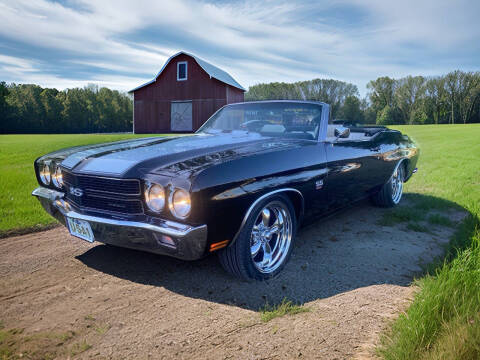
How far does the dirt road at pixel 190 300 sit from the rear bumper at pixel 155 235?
15.1 inches

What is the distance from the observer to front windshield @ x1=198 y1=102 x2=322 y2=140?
3.60 m

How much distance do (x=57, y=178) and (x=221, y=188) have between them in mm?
1629

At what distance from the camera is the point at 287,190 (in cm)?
275

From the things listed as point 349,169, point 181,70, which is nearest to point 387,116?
point 181,70

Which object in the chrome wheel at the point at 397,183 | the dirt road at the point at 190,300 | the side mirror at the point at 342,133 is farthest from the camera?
the chrome wheel at the point at 397,183

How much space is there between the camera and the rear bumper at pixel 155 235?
2188mm

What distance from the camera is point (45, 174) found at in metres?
3.24

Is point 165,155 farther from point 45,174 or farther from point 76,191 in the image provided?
point 45,174

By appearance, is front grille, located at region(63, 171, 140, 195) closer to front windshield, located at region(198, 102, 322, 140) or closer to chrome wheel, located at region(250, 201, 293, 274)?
chrome wheel, located at region(250, 201, 293, 274)

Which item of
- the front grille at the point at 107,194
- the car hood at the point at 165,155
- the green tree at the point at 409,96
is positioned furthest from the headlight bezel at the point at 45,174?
the green tree at the point at 409,96

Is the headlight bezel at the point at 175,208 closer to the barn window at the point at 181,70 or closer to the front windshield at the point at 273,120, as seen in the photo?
the front windshield at the point at 273,120

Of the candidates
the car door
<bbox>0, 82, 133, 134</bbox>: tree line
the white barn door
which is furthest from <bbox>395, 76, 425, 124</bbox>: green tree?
the car door

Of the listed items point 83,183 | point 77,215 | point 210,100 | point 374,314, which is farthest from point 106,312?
point 210,100

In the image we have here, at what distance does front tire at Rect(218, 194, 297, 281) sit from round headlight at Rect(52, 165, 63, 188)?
1.53 meters
